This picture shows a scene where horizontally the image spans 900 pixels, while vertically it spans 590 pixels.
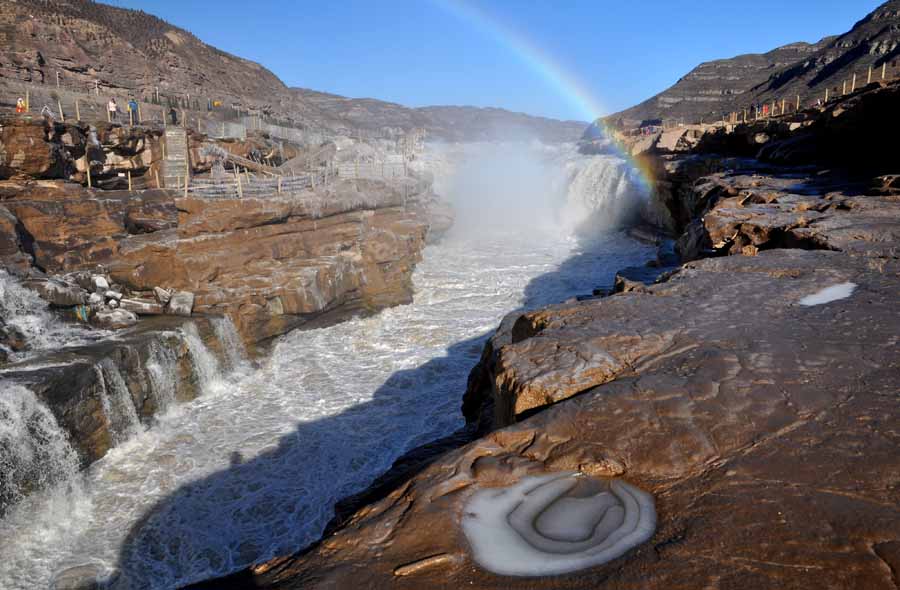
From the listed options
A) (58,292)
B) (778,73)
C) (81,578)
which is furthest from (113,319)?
(778,73)

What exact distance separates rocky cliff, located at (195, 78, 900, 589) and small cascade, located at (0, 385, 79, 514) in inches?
207

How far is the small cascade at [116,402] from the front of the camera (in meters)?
8.00

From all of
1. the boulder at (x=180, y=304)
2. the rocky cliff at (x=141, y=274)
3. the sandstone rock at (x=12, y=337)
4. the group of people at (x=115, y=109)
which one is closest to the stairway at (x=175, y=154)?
the rocky cliff at (x=141, y=274)

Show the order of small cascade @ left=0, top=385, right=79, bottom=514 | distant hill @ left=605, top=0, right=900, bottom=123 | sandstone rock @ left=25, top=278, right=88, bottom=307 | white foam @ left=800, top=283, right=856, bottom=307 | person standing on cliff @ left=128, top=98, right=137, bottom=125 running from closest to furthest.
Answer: white foam @ left=800, top=283, right=856, bottom=307
small cascade @ left=0, top=385, right=79, bottom=514
sandstone rock @ left=25, top=278, right=88, bottom=307
person standing on cliff @ left=128, top=98, right=137, bottom=125
distant hill @ left=605, top=0, right=900, bottom=123

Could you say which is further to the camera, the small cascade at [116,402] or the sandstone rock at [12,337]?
the sandstone rock at [12,337]

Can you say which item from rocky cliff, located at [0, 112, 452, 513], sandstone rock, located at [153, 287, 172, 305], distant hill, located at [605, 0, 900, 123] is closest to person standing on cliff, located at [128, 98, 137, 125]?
rocky cliff, located at [0, 112, 452, 513]

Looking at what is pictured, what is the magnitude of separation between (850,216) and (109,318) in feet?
35.5

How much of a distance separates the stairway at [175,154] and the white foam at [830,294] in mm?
14793

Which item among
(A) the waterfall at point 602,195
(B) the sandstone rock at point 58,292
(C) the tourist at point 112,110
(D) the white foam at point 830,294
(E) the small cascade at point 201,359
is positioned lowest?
(E) the small cascade at point 201,359

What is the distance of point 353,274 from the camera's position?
44.1ft

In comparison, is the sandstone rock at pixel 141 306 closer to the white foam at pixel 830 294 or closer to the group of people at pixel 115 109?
the group of people at pixel 115 109

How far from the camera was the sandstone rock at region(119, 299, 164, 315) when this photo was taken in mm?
10266

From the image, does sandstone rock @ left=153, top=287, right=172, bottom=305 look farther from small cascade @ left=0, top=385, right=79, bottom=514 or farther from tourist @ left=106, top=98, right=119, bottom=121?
tourist @ left=106, top=98, right=119, bottom=121

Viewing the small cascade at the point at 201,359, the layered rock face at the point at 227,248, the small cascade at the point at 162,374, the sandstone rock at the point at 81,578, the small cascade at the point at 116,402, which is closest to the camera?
the sandstone rock at the point at 81,578
